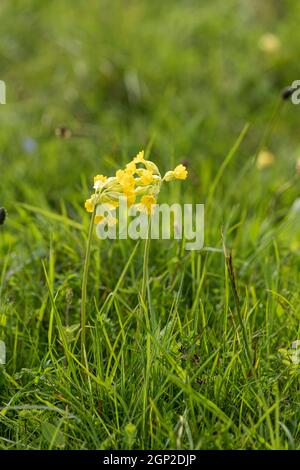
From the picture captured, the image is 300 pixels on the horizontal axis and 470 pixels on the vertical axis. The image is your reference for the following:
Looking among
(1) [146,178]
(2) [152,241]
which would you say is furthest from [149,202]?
(2) [152,241]

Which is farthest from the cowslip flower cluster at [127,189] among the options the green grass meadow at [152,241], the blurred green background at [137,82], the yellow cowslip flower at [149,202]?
the blurred green background at [137,82]

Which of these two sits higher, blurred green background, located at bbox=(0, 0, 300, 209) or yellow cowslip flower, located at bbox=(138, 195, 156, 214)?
blurred green background, located at bbox=(0, 0, 300, 209)

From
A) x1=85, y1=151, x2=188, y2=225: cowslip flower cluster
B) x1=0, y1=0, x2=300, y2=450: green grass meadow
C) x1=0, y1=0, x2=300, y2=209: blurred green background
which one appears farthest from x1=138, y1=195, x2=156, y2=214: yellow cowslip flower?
x1=0, y1=0, x2=300, y2=209: blurred green background

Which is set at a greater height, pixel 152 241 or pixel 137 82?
pixel 137 82

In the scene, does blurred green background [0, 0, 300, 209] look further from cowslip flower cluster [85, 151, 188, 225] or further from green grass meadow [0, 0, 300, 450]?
cowslip flower cluster [85, 151, 188, 225]

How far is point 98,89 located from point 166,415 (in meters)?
2.39

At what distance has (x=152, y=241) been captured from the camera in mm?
2102

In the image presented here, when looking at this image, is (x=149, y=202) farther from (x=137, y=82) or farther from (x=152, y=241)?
(x=137, y=82)

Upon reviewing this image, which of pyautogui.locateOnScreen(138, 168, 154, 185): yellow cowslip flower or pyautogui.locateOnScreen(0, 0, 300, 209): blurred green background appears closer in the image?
pyautogui.locateOnScreen(138, 168, 154, 185): yellow cowslip flower

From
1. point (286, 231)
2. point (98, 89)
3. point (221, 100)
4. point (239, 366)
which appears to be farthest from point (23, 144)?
point (239, 366)

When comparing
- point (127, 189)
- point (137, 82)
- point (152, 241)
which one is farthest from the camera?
point (137, 82)

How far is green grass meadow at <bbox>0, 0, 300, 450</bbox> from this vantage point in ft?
4.97

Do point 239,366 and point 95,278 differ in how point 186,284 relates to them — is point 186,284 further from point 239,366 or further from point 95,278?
point 239,366

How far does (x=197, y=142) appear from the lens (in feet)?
10.5
